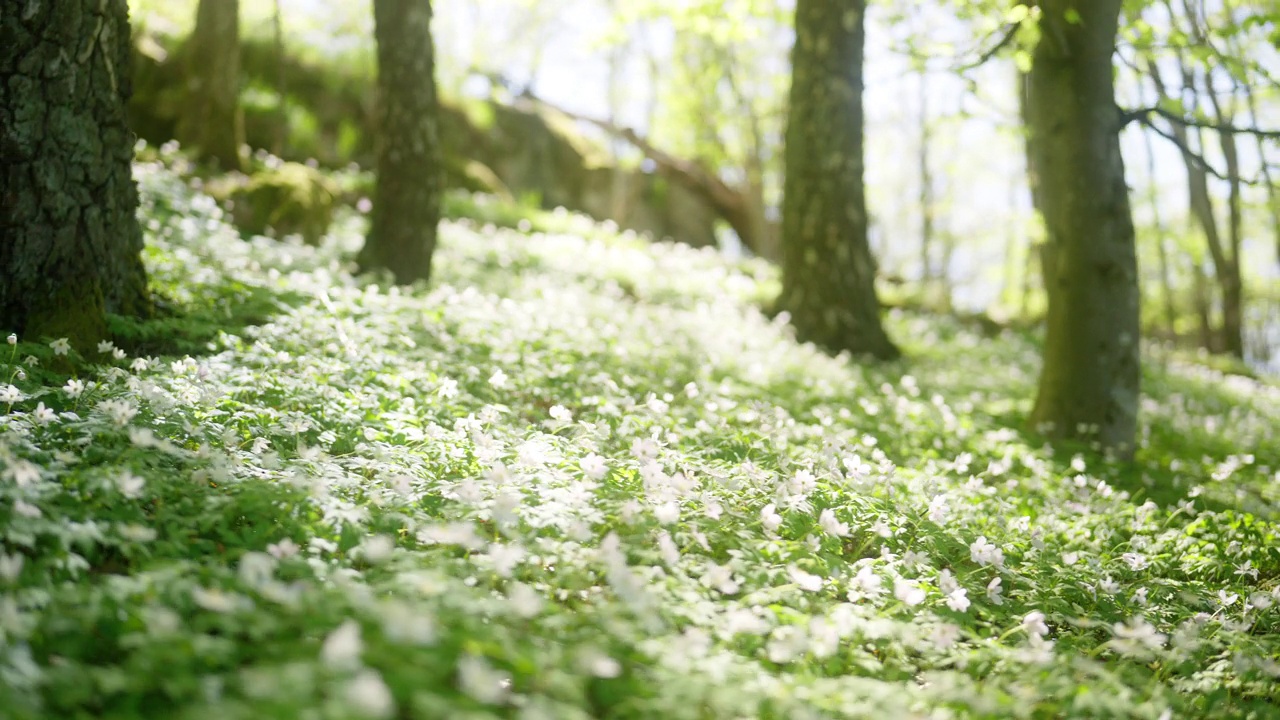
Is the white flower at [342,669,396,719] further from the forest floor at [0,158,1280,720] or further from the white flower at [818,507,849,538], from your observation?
the white flower at [818,507,849,538]

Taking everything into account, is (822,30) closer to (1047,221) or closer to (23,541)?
(1047,221)

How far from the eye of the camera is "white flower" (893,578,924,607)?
2.99 metres

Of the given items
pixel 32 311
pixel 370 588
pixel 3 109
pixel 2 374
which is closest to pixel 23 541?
pixel 370 588

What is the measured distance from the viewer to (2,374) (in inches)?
146

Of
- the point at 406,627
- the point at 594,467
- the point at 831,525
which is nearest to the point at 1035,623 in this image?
the point at 831,525

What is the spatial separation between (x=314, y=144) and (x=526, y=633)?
13.3m

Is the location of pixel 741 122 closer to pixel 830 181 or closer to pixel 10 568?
pixel 830 181

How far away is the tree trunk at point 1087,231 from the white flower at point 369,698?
674 cm

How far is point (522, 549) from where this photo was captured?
106 inches

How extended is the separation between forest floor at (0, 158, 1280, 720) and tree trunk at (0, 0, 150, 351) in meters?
0.35

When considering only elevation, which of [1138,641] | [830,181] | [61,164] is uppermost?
[830,181]

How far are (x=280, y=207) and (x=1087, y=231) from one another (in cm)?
815

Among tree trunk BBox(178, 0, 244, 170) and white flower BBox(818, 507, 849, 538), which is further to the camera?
tree trunk BBox(178, 0, 244, 170)

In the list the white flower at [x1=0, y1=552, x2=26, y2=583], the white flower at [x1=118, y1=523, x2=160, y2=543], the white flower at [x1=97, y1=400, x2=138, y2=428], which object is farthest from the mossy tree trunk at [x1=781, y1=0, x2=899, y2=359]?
the white flower at [x1=0, y1=552, x2=26, y2=583]
